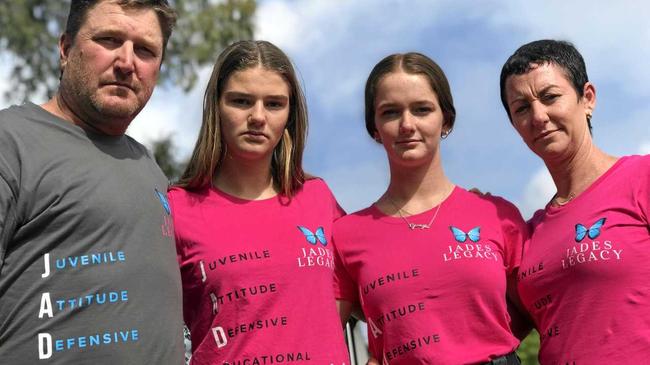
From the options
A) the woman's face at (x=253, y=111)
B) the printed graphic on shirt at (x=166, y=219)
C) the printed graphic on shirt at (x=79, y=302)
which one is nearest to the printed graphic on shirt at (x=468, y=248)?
the woman's face at (x=253, y=111)

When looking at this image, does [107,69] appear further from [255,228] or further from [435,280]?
[435,280]

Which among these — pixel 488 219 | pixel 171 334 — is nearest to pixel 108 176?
pixel 171 334

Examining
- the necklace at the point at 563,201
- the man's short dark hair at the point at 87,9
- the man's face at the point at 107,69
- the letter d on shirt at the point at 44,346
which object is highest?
the man's short dark hair at the point at 87,9

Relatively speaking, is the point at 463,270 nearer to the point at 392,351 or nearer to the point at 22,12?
the point at 392,351

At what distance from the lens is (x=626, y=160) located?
4426mm

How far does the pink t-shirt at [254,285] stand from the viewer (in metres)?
4.09

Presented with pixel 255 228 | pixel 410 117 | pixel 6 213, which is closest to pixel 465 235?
pixel 410 117

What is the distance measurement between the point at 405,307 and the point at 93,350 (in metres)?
1.53

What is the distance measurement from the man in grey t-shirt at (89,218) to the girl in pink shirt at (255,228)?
353 millimetres

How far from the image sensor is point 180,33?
653 inches

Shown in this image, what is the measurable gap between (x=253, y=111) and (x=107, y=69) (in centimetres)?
81

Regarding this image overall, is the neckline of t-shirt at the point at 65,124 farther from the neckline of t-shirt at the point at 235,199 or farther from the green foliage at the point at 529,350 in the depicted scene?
the green foliage at the point at 529,350

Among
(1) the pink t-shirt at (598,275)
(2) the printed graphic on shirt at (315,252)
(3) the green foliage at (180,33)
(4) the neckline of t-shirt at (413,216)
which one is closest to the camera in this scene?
(1) the pink t-shirt at (598,275)

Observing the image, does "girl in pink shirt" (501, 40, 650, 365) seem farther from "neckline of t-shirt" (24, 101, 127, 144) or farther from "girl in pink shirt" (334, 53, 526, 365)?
"neckline of t-shirt" (24, 101, 127, 144)
